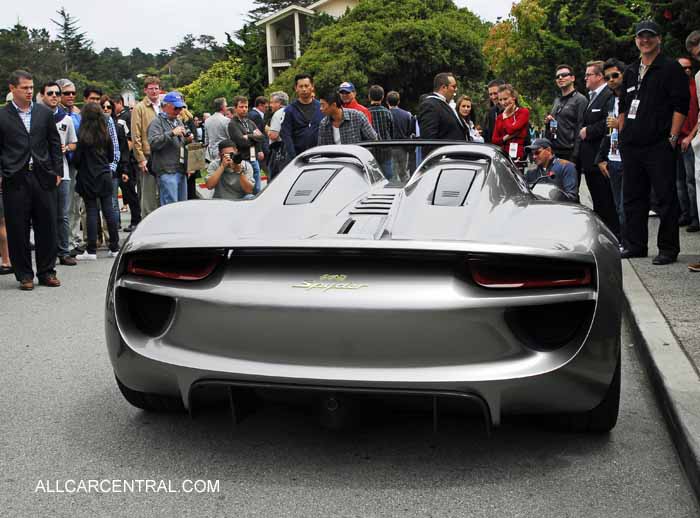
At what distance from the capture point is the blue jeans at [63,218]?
32.5 ft

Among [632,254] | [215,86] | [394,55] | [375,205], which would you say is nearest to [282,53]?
[215,86]

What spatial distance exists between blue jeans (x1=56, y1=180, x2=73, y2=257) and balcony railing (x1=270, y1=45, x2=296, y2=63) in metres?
63.1

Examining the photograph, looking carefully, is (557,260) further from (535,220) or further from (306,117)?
(306,117)

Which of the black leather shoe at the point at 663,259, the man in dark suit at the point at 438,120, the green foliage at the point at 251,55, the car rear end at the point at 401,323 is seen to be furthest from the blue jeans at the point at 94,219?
the green foliage at the point at 251,55

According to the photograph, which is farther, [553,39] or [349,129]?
[553,39]

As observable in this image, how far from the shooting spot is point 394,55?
172 ft

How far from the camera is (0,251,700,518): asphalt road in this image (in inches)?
125

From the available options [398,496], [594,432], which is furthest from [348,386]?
[594,432]

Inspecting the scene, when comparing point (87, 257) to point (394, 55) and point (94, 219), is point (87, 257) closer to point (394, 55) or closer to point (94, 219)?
point (94, 219)

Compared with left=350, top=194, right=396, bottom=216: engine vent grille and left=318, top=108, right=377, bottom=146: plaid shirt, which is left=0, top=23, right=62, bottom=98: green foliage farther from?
left=350, top=194, right=396, bottom=216: engine vent grille

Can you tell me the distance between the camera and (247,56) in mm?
67938

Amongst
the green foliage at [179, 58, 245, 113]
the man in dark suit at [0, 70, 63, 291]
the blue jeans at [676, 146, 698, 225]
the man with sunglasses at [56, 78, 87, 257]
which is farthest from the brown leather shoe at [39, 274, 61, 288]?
the green foliage at [179, 58, 245, 113]

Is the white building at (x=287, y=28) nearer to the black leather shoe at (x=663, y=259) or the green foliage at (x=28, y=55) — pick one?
the green foliage at (x=28, y=55)

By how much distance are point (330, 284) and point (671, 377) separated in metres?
1.98
